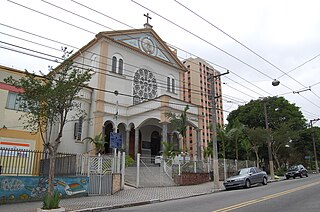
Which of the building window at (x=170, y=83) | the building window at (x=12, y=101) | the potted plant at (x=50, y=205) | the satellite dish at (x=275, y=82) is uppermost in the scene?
the building window at (x=170, y=83)

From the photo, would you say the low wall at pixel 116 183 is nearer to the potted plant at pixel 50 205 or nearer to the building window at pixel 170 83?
the potted plant at pixel 50 205

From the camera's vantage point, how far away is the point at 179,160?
19984 millimetres

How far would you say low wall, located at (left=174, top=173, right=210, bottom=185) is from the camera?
19416mm

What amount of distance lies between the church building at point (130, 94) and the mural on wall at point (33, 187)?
9030 millimetres

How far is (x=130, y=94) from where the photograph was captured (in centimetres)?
2812

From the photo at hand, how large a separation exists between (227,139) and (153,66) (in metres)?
11.4

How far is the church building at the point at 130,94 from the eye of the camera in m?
24.0

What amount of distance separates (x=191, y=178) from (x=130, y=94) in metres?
11.5

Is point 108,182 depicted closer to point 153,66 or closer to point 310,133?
point 153,66

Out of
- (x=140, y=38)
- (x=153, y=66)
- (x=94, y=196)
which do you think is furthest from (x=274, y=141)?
(x=94, y=196)

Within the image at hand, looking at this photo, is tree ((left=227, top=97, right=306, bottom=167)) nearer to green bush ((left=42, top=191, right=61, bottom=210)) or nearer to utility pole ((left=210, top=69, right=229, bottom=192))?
utility pole ((left=210, top=69, right=229, bottom=192))

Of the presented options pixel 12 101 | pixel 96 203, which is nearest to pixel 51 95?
pixel 96 203

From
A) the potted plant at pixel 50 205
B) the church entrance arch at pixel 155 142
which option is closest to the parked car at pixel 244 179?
the potted plant at pixel 50 205

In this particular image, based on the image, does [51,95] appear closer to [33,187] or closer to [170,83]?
[33,187]
